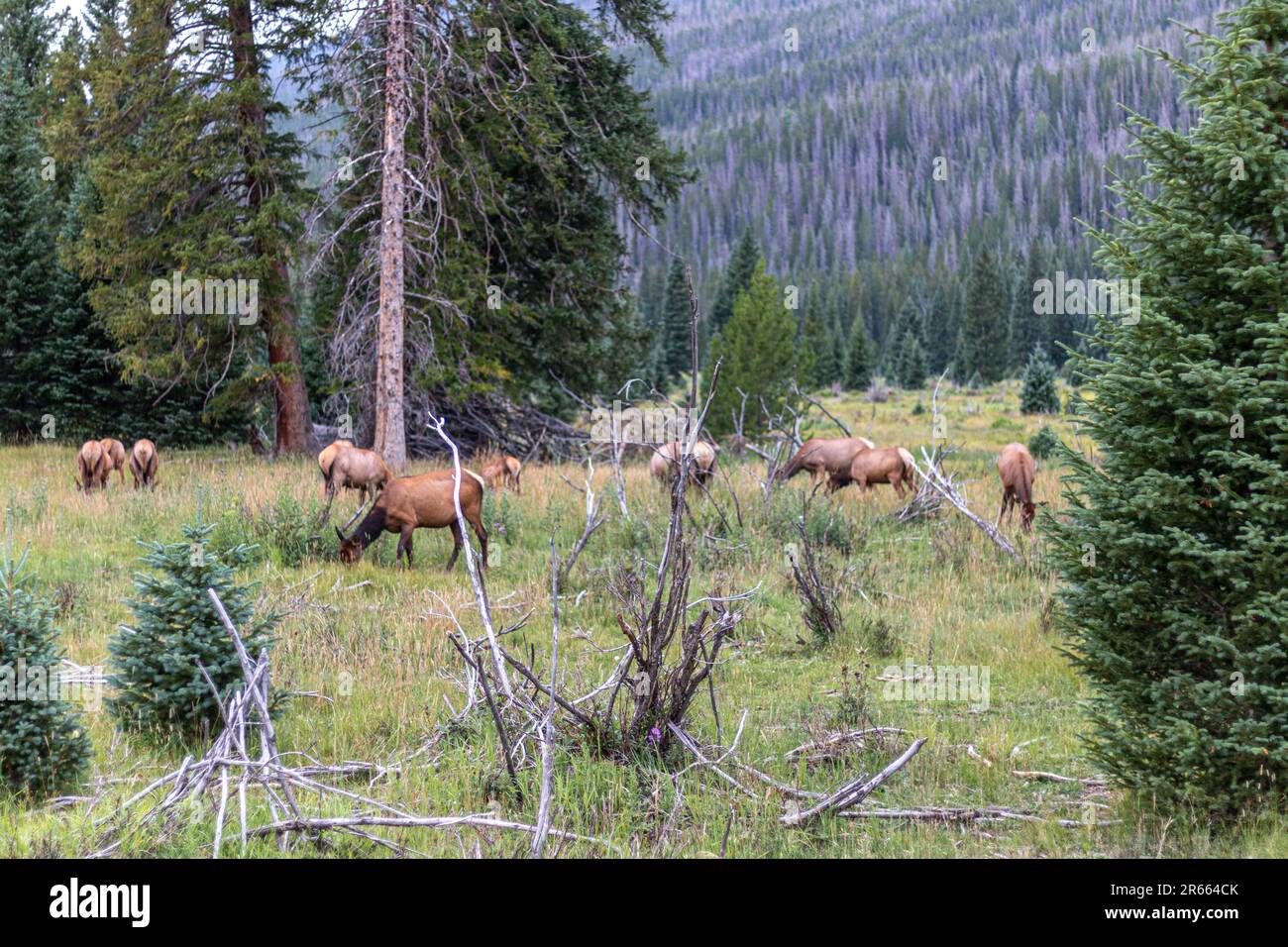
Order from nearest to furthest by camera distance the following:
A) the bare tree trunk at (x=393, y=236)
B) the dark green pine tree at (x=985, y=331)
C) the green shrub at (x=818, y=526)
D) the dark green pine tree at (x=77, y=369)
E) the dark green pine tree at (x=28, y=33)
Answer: the green shrub at (x=818, y=526) < the bare tree trunk at (x=393, y=236) < the dark green pine tree at (x=77, y=369) < the dark green pine tree at (x=28, y=33) < the dark green pine tree at (x=985, y=331)

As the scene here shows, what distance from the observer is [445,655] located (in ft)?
25.5

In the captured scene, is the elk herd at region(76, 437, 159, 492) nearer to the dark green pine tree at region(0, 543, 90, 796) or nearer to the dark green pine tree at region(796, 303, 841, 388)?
the dark green pine tree at region(0, 543, 90, 796)

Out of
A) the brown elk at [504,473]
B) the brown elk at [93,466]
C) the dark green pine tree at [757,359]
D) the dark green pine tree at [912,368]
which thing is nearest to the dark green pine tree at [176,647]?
the brown elk at [504,473]

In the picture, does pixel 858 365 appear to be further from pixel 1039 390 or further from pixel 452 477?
pixel 452 477

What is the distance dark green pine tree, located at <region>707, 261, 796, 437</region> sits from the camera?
30.9m

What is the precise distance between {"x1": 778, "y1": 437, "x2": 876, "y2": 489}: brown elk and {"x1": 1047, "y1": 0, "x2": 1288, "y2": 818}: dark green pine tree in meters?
10.5

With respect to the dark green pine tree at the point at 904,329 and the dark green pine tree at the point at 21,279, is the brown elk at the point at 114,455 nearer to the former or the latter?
the dark green pine tree at the point at 21,279

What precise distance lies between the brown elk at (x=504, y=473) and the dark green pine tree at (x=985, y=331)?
70.4 metres

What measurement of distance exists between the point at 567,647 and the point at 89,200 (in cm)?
1994

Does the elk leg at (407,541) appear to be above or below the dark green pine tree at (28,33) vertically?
below

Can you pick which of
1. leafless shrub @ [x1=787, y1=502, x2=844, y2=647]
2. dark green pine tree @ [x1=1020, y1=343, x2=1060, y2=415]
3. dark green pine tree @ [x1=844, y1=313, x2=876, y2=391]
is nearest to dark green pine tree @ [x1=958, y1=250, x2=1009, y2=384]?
dark green pine tree @ [x1=844, y1=313, x2=876, y2=391]

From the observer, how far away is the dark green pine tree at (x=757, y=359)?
30859mm
